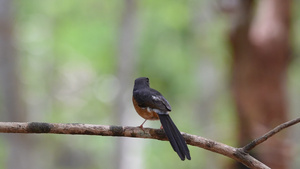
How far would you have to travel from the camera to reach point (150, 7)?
1684cm

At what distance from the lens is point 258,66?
8.77 metres

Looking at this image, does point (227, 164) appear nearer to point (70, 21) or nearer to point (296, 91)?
point (70, 21)

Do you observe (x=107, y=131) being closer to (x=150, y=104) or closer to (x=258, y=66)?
(x=150, y=104)

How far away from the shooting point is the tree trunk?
8508 millimetres

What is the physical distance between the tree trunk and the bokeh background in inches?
0.7

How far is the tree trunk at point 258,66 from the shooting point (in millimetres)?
8508

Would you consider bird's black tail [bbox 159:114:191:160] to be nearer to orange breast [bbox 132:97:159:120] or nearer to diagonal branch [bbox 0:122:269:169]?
diagonal branch [bbox 0:122:269:169]

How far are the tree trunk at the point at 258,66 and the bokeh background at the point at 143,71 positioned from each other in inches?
0.7

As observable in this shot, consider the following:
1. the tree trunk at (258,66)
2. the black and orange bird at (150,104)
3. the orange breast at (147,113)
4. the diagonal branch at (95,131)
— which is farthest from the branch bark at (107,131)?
the tree trunk at (258,66)

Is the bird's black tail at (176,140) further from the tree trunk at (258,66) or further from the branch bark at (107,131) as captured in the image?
the tree trunk at (258,66)

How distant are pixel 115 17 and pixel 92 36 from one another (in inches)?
49.9

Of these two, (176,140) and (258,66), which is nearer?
(176,140)

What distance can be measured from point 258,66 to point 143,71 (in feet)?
30.1

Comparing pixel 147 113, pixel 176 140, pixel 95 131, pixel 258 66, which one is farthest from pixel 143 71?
pixel 176 140
